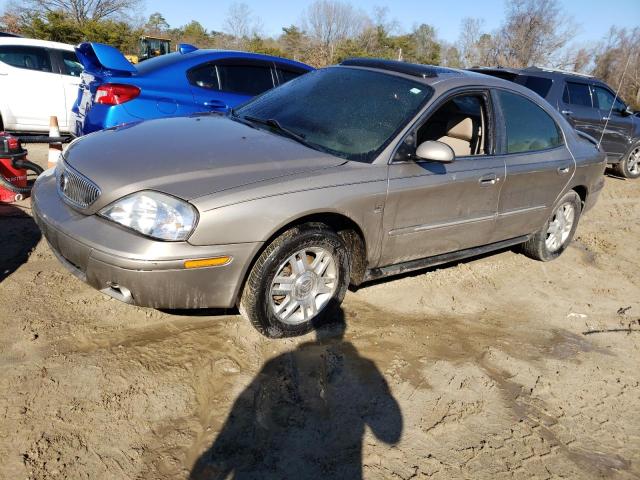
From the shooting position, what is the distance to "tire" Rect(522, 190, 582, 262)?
5.00 m

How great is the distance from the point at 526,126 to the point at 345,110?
5.67ft

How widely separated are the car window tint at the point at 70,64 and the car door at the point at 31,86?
0.63 feet

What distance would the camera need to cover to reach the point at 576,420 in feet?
9.34

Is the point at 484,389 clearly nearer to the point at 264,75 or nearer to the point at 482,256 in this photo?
the point at 482,256

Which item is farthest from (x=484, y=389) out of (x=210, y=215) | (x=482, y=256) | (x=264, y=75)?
(x=264, y=75)

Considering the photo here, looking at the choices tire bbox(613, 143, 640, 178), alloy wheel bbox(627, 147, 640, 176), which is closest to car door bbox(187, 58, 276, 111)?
tire bbox(613, 143, 640, 178)

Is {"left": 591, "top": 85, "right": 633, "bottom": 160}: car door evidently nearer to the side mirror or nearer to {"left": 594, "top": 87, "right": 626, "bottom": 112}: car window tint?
{"left": 594, "top": 87, "right": 626, "bottom": 112}: car window tint

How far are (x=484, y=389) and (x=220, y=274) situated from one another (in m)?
1.67

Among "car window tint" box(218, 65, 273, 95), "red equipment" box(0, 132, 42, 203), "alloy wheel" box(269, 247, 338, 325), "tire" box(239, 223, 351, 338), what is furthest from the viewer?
"car window tint" box(218, 65, 273, 95)

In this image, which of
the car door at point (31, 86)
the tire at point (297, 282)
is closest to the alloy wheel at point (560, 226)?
the tire at point (297, 282)

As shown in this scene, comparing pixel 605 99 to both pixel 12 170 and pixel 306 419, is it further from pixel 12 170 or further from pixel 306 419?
pixel 12 170

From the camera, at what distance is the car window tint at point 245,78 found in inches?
244

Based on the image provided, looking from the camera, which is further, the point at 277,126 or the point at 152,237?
the point at 277,126

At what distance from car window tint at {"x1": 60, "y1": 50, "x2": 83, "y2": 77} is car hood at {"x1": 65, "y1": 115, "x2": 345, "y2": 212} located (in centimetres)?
551
